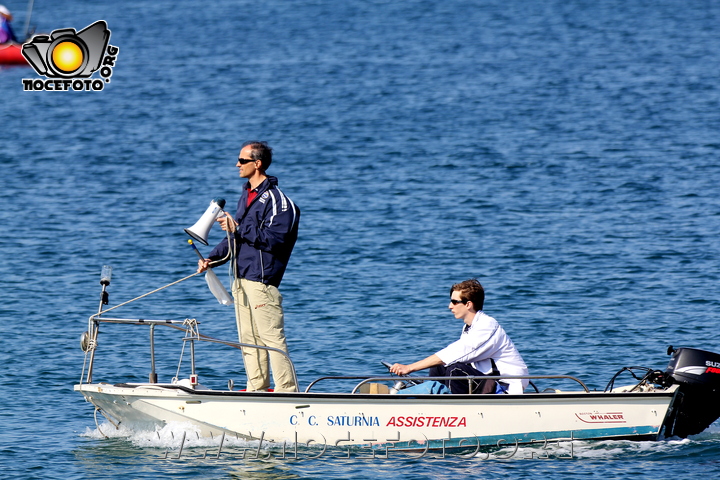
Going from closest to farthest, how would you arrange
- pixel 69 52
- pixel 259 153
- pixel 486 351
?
pixel 259 153 → pixel 486 351 → pixel 69 52

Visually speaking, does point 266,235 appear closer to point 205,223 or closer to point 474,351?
point 205,223

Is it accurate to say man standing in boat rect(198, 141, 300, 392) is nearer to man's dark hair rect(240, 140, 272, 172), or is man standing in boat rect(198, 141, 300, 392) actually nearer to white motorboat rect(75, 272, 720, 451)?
man's dark hair rect(240, 140, 272, 172)

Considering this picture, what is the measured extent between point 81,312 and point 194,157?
1249cm

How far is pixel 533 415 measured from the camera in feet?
30.0

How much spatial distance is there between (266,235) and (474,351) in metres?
1.98

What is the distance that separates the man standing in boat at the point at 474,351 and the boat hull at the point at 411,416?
0.30m

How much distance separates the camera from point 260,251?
30.3 feet

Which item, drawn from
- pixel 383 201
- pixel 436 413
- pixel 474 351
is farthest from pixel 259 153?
pixel 383 201

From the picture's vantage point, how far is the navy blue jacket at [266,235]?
9.16 m

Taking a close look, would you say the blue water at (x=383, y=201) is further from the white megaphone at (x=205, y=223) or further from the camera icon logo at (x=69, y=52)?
the white megaphone at (x=205, y=223)

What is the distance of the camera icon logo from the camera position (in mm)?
28438
